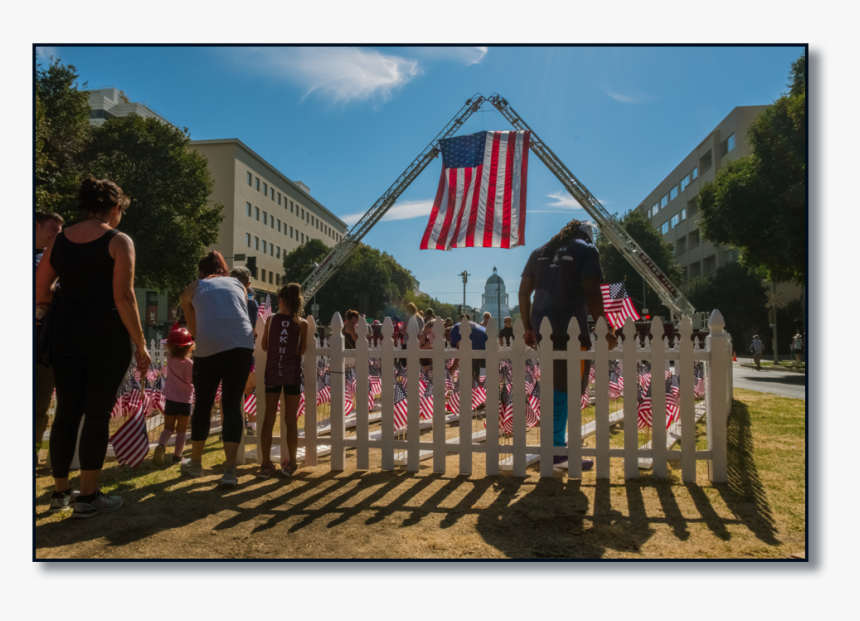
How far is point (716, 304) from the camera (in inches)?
1738

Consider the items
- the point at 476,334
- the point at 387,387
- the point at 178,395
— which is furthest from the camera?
the point at 476,334

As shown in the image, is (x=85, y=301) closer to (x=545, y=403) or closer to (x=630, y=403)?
(x=545, y=403)

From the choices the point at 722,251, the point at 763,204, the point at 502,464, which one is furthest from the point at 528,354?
the point at 722,251

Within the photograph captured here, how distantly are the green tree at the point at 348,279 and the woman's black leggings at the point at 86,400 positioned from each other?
52906mm

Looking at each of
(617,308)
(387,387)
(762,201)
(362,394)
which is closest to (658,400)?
(387,387)

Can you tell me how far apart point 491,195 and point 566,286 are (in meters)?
6.27

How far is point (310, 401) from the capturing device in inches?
170

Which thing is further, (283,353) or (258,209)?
(258,209)

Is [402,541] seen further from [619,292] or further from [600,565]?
[619,292]

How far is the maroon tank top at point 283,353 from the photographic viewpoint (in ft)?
13.3

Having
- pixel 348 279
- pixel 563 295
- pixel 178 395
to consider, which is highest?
pixel 348 279

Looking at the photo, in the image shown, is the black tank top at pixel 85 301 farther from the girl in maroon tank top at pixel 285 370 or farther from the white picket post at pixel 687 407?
the white picket post at pixel 687 407

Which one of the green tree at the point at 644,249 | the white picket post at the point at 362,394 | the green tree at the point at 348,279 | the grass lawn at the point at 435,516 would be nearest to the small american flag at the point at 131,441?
the grass lawn at the point at 435,516

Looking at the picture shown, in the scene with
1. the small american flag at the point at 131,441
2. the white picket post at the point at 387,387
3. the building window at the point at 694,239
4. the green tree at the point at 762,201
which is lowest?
the small american flag at the point at 131,441
